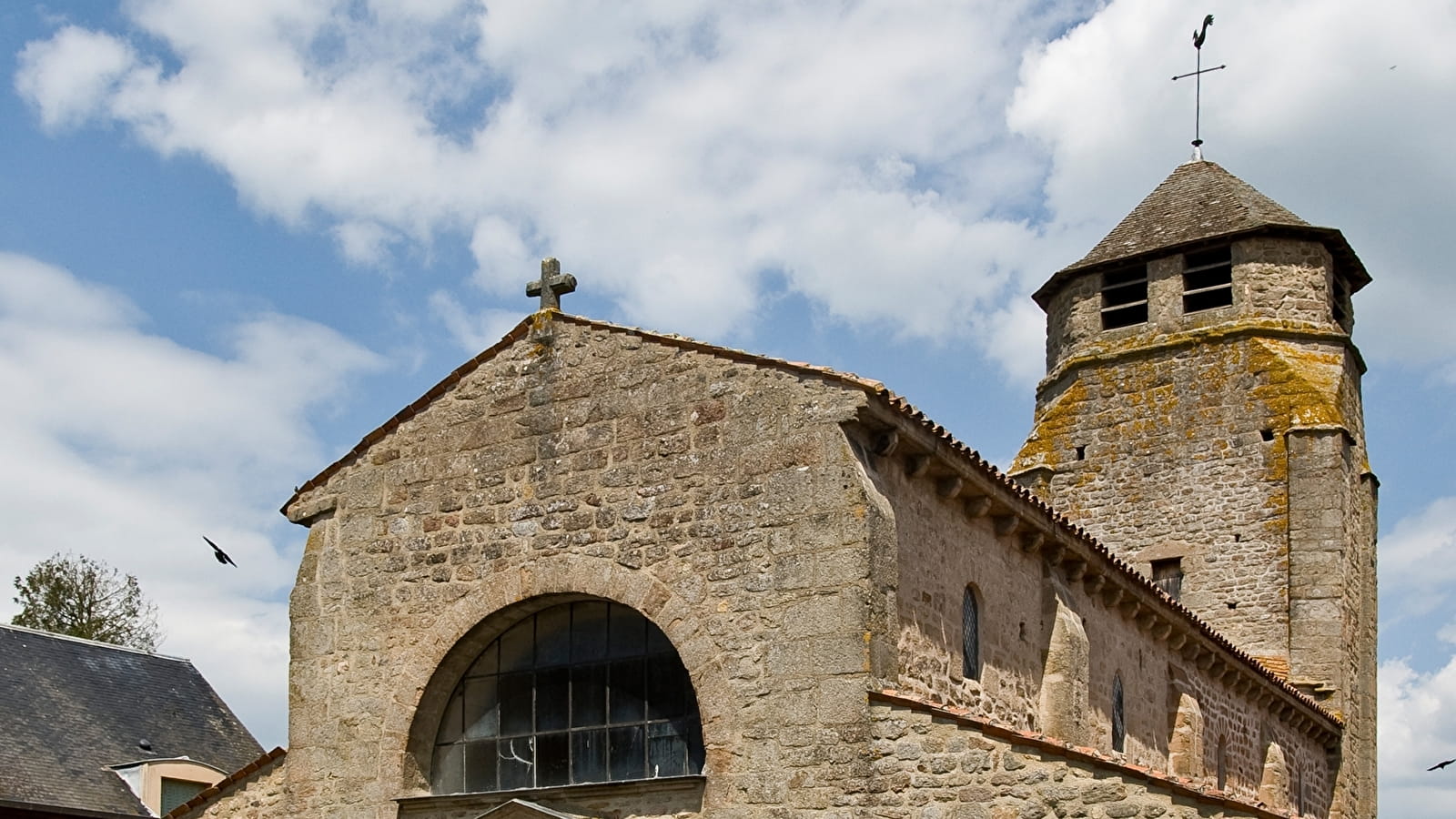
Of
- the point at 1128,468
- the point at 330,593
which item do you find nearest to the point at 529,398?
the point at 330,593

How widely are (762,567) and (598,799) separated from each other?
215cm

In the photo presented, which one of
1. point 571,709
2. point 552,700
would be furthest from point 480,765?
point 571,709

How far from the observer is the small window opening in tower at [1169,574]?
22.7 meters

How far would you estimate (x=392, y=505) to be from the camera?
43.8 feet

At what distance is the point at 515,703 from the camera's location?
12.7 meters

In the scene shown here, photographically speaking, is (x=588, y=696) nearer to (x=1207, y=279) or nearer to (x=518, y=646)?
(x=518, y=646)

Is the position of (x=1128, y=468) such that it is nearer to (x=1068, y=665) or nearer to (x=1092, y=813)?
(x=1068, y=665)

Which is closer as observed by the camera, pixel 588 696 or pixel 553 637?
pixel 588 696

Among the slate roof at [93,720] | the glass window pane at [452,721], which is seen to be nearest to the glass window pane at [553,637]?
the glass window pane at [452,721]

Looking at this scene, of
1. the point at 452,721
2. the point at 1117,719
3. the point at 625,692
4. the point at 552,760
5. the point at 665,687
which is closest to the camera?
the point at 665,687

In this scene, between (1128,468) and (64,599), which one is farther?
(64,599)

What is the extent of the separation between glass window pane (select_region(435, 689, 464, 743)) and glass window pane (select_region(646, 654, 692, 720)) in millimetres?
1819

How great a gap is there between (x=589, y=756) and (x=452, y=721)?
1.38m

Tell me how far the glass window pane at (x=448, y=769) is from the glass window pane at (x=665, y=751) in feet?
6.01
